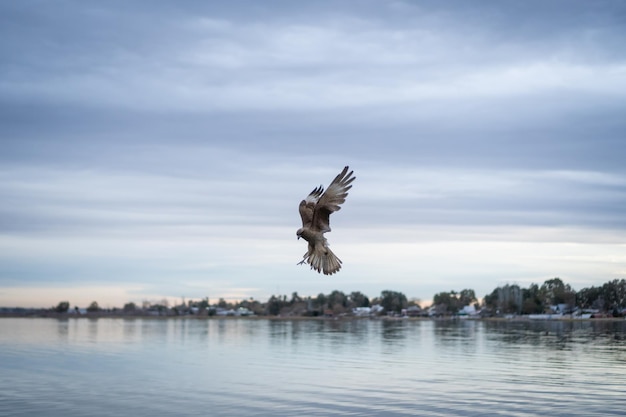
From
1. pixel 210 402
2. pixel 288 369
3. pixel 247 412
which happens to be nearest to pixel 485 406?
pixel 247 412

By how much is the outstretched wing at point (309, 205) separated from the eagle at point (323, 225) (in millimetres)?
217

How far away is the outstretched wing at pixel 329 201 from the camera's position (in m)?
19.6

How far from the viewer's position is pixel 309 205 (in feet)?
68.8

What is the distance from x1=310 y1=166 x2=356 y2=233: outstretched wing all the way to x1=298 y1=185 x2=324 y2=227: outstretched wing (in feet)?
1.62

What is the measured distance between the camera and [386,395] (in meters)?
55.8

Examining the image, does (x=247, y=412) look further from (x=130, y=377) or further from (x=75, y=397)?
(x=130, y=377)

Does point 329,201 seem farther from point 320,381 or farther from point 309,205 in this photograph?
point 320,381

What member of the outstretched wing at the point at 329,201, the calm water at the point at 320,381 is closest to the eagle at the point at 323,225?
the outstretched wing at the point at 329,201

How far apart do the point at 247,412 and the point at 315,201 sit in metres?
32.3

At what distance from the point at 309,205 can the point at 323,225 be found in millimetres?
1073

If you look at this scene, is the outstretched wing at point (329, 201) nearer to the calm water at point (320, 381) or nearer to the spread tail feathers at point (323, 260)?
the spread tail feathers at point (323, 260)

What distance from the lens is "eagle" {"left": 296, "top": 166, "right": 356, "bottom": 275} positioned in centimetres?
1914

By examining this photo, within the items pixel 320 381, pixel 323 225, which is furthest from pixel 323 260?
pixel 320 381

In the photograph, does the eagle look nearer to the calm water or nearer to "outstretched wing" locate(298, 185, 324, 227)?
"outstretched wing" locate(298, 185, 324, 227)
